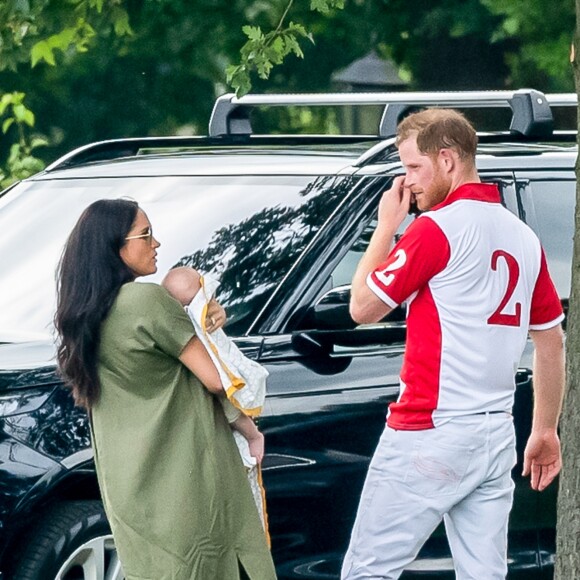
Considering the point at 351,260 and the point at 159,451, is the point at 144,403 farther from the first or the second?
the point at 351,260

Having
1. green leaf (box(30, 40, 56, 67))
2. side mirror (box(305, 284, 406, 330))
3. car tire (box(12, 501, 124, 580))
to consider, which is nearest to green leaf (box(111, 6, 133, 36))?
green leaf (box(30, 40, 56, 67))

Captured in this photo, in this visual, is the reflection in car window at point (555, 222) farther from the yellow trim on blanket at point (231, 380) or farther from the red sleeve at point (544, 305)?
the yellow trim on blanket at point (231, 380)

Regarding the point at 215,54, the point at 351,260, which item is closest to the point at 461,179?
the point at 351,260

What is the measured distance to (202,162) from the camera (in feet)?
19.6

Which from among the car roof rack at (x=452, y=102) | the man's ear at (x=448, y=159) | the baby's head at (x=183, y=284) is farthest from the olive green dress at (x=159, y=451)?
the car roof rack at (x=452, y=102)

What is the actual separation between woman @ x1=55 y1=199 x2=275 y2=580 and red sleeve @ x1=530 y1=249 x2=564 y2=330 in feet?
3.16

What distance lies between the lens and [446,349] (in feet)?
15.1

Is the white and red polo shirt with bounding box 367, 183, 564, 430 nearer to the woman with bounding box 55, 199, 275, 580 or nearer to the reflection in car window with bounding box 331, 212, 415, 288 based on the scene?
the woman with bounding box 55, 199, 275, 580

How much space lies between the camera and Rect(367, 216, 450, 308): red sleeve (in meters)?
4.53

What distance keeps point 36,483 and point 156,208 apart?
123cm

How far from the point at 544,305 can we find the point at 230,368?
39.1 inches

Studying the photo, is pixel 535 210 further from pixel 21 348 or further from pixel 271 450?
pixel 21 348

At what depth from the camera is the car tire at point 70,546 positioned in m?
4.88

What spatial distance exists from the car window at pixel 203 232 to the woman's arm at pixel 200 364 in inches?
36.1
